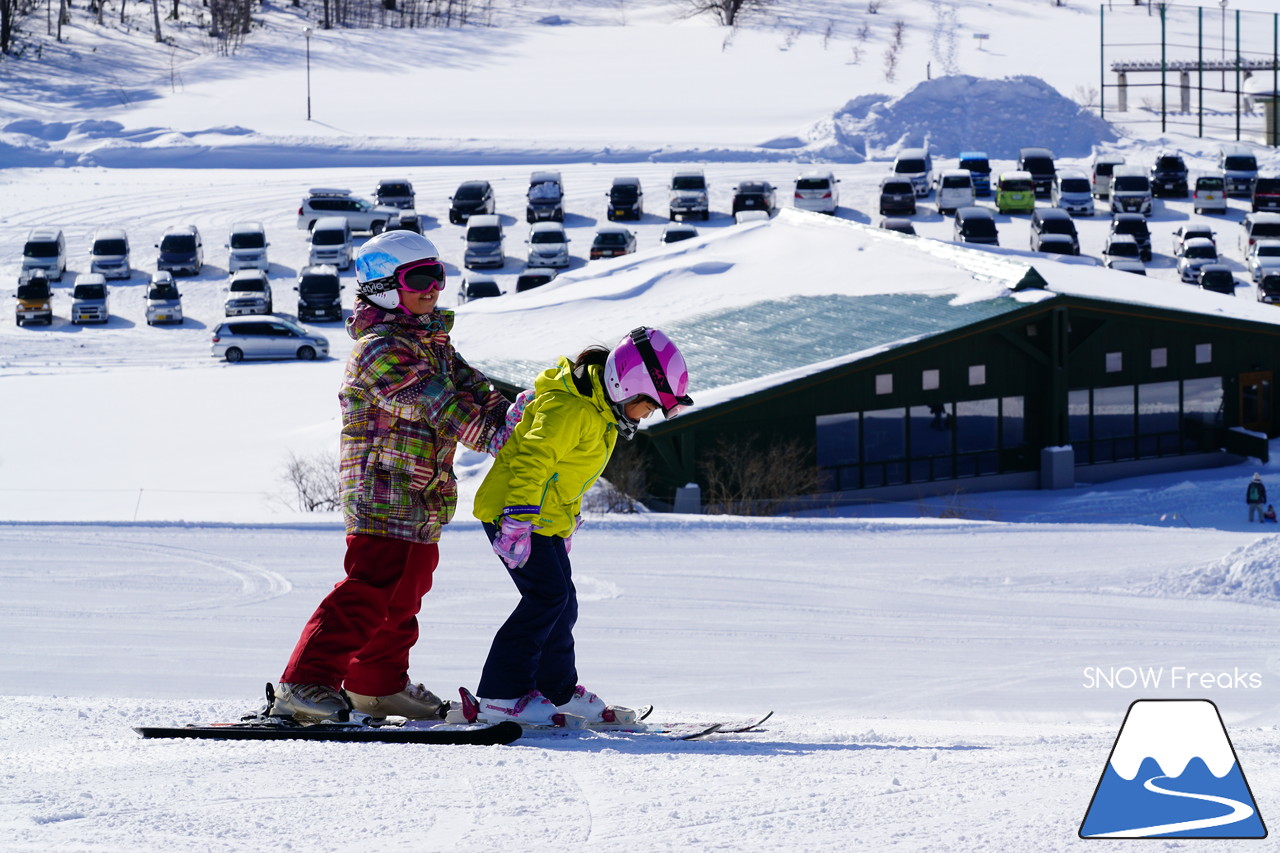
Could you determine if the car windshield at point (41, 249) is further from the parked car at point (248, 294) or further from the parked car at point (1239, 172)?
the parked car at point (1239, 172)

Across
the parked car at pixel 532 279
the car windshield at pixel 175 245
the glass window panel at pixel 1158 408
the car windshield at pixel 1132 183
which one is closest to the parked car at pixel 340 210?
the car windshield at pixel 175 245

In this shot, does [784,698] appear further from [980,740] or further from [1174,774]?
[1174,774]

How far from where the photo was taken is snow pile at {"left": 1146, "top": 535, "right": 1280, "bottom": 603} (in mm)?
11742

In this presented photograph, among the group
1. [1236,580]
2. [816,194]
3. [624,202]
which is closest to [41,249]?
[624,202]

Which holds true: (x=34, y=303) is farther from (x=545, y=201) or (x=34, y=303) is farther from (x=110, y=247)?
(x=545, y=201)

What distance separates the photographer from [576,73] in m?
65.9

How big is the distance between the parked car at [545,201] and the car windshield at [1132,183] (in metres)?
15.5

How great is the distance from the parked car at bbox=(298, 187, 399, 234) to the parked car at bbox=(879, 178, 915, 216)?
13.8 meters

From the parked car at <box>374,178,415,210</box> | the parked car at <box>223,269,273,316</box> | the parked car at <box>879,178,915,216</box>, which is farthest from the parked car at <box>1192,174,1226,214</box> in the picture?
the parked car at <box>223,269,273,316</box>

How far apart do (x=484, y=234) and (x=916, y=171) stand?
14.4m

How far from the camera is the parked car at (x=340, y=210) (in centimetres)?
4231

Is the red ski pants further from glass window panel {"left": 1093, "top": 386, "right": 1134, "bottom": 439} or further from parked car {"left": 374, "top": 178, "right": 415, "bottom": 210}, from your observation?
parked car {"left": 374, "top": 178, "right": 415, "bottom": 210}

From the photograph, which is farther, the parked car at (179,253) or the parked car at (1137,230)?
the parked car at (179,253)

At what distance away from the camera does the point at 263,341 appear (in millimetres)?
30938
